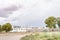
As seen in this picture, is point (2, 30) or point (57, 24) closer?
point (2, 30)

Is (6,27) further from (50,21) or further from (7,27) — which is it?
(50,21)

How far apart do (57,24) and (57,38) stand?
4826cm

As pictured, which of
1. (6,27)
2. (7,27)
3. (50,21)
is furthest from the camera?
(50,21)

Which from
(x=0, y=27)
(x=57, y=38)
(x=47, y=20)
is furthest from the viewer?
(x=47, y=20)

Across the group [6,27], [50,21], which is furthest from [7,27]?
[50,21]

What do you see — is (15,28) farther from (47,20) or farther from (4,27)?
(47,20)

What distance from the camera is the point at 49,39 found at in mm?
15781

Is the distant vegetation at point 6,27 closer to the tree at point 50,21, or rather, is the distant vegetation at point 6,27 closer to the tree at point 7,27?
the tree at point 7,27

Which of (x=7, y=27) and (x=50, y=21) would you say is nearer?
(x=7, y=27)

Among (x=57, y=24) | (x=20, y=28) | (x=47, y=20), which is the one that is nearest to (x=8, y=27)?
(x=20, y=28)

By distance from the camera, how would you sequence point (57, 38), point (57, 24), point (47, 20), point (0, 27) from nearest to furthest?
point (57, 38)
point (0, 27)
point (47, 20)
point (57, 24)

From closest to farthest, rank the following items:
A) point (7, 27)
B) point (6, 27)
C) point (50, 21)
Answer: point (7, 27) < point (6, 27) < point (50, 21)

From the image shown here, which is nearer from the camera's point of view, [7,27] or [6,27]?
[7,27]

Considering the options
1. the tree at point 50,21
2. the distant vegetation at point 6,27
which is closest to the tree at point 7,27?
the distant vegetation at point 6,27
